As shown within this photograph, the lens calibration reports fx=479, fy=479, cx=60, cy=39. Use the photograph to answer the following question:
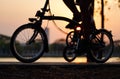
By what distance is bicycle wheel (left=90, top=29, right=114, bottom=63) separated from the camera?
30.9 feet

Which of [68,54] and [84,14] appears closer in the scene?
[84,14]

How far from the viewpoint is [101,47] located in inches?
388
